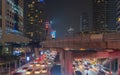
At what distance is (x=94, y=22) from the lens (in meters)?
166

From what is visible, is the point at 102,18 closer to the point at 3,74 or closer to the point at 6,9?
the point at 6,9

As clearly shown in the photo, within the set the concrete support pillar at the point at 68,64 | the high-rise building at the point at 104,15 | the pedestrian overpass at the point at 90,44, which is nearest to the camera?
the pedestrian overpass at the point at 90,44

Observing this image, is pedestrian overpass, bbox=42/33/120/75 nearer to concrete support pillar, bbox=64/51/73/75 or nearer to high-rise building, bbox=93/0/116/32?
concrete support pillar, bbox=64/51/73/75

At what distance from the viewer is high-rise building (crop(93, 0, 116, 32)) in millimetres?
156125

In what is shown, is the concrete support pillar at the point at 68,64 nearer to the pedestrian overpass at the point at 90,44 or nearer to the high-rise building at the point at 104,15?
the pedestrian overpass at the point at 90,44

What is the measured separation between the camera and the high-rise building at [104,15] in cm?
15612

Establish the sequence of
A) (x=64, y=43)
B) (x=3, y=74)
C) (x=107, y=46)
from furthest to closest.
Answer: (x=3, y=74)
(x=64, y=43)
(x=107, y=46)

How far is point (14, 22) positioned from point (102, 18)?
233 feet

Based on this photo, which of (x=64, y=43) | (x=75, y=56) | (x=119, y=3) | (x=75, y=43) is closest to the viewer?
(x=75, y=43)

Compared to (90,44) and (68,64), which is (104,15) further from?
(90,44)

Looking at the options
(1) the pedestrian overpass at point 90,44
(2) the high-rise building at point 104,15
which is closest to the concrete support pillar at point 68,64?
(1) the pedestrian overpass at point 90,44

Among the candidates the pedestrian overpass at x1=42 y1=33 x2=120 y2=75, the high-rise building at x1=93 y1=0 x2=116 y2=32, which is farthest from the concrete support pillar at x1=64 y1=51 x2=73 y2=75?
the high-rise building at x1=93 y1=0 x2=116 y2=32

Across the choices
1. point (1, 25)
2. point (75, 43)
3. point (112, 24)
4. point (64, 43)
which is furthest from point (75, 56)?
point (112, 24)

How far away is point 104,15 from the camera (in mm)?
160875
